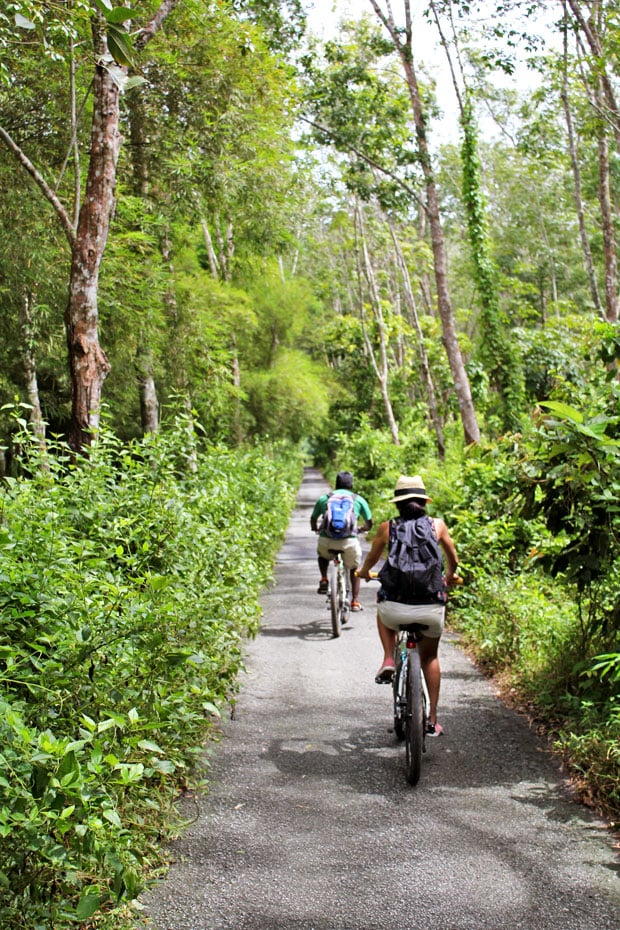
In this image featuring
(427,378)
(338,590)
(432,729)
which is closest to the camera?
(432,729)

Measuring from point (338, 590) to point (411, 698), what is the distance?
490cm

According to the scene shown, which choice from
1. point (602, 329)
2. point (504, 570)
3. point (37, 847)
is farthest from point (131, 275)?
point (37, 847)

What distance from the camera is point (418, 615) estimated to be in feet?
17.8

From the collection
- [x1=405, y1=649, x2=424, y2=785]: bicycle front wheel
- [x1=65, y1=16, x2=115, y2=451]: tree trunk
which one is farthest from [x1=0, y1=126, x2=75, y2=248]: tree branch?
[x1=405, y1=649, x2=424, y2=785]: bicycle front wheel

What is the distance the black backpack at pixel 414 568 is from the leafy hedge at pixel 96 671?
117 cm

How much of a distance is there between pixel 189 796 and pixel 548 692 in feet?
9.57

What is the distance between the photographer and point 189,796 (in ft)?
16.1

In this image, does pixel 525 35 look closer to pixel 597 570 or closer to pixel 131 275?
pixel 131 275

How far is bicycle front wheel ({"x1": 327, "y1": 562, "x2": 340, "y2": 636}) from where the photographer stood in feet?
32.2

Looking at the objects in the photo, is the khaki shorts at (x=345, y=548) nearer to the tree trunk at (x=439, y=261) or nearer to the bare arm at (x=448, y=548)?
the bare arm at (x=448, y=548)

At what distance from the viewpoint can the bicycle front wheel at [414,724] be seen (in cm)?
500

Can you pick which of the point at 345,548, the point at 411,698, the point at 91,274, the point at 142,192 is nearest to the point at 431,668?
the point at 411,698

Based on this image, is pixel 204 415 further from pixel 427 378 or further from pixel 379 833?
pixel 379 833

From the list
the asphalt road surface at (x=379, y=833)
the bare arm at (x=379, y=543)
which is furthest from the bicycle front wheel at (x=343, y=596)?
the bare arm at (x=379, y=543)
